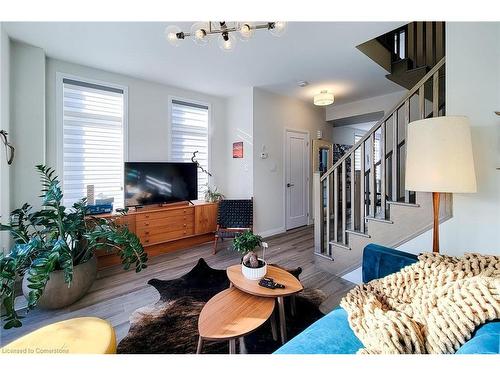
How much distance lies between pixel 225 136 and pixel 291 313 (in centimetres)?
345

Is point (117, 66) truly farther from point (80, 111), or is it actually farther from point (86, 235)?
point (86, 235)

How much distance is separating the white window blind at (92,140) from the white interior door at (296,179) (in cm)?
303

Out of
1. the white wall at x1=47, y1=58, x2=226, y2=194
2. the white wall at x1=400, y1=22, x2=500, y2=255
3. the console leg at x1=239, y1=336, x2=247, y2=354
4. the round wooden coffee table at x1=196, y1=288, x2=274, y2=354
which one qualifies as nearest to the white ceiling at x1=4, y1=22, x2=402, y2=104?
the white wall at x1=47, y1=58, x2=226, y2=194

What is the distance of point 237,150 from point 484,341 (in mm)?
3905

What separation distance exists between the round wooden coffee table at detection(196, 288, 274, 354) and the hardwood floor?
33.5 inches

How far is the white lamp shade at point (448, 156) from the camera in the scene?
134 centimetres

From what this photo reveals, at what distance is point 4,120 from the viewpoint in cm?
229

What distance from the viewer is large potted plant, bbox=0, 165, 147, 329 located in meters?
1.60

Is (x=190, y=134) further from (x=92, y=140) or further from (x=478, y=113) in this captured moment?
(x=478, y=113)

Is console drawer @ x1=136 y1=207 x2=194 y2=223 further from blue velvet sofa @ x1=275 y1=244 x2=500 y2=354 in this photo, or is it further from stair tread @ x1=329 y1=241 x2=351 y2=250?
blue velvet sofa @ x1=275 y1=244 x2=500 y2=354

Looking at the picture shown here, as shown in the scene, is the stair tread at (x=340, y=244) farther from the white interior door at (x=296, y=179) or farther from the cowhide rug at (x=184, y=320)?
the white interior door at (x=296, y=179)

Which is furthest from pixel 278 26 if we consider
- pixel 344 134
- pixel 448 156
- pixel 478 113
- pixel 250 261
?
pixel 344 134
